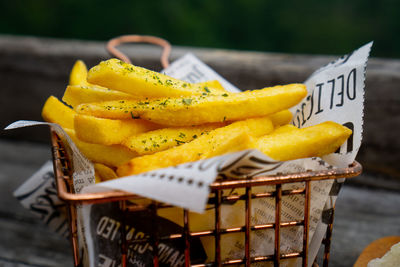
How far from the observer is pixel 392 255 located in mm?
824

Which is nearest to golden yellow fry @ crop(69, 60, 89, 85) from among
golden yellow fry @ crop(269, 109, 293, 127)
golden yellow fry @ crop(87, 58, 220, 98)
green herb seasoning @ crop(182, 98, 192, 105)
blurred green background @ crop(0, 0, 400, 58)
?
golden yellow fry @ crop(87, 58, 220, 98)

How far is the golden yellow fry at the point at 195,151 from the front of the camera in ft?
2.39

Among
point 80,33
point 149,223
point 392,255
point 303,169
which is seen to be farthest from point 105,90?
point 80,33

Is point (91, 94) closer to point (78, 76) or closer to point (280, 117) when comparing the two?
point (78, 76)

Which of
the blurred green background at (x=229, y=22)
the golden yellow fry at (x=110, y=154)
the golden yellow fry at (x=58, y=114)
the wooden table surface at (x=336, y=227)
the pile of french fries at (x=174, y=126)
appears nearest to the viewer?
the pile of french fries at (x=174, y=126)

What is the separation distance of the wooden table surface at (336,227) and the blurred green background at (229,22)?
3.85 feet

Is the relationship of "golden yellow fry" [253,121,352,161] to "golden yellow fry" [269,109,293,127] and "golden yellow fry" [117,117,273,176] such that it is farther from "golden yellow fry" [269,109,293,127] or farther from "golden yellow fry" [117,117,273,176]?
"golden yellow fry" [269,109,293,127]

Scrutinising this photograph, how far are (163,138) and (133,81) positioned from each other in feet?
0.45

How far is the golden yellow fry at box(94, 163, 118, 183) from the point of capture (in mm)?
861

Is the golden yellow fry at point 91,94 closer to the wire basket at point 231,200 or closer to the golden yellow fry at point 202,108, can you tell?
the golden yellow fry at point 202,108

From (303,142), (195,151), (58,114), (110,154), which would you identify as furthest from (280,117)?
(58,114)

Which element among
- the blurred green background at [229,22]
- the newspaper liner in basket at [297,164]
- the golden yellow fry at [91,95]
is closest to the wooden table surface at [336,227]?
the newspaper liner in basket at [297,164]

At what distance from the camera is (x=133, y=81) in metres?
0.85

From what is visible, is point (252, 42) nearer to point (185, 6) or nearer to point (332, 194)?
point (185, 6)
